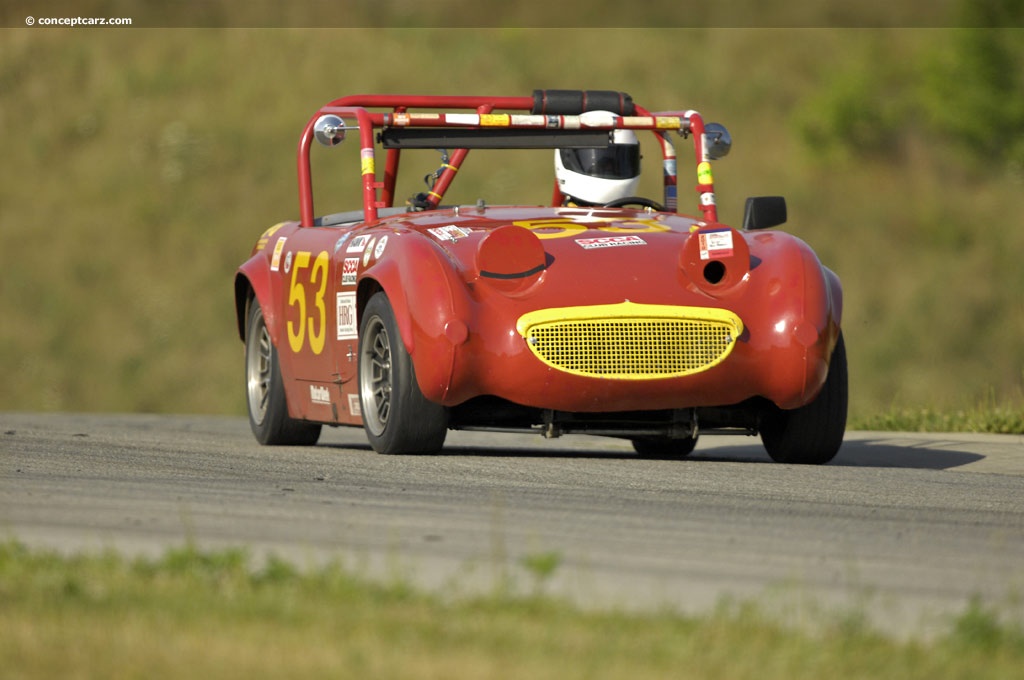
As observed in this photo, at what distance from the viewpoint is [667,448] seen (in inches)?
441

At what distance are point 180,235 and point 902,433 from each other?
70.0 ft

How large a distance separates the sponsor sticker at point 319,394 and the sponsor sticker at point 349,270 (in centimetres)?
69

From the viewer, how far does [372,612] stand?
4262 millimetres

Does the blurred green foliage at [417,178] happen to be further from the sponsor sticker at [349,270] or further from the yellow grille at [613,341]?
the yellow grille at [613,341]

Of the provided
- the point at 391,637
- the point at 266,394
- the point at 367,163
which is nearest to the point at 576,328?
the point at 367,163

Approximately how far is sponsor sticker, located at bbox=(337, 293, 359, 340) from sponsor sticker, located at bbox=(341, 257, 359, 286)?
2.4 inches

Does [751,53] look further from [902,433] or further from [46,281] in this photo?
[902,433]

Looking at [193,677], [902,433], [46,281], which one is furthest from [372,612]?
[46,281]

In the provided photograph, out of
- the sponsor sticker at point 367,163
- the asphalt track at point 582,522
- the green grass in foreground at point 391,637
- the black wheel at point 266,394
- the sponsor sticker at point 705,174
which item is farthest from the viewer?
the black wheel at point 266,394

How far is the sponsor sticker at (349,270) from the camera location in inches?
361

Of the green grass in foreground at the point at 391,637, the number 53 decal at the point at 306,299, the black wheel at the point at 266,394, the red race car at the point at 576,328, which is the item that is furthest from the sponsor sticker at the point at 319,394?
the green grass in foreground at the point at 391,637

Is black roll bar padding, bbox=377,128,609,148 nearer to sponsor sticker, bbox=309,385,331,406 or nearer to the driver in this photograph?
the driver

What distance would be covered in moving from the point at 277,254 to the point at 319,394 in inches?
41.9

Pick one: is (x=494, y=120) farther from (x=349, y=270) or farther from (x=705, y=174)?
(x=349, y=270)
